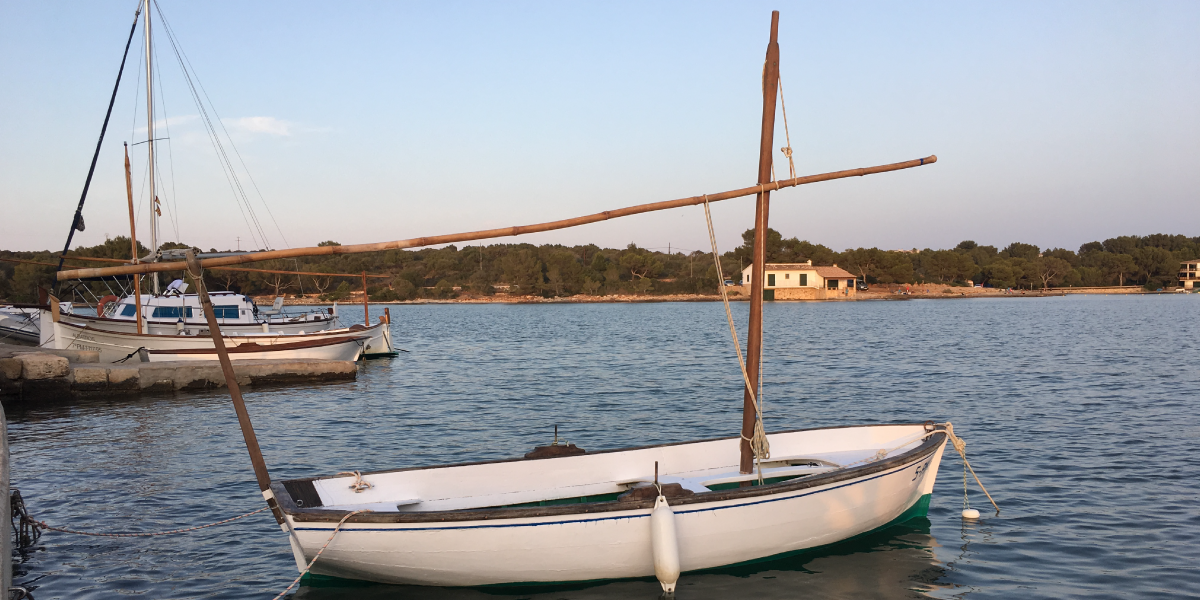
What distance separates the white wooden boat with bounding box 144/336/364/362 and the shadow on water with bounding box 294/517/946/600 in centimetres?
2041

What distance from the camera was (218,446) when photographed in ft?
51.5

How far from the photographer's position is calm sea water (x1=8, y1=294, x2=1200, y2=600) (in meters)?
8.48

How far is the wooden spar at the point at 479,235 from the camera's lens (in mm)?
6363

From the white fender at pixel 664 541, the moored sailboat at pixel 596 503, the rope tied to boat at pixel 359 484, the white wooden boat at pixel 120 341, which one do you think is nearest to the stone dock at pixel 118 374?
the white wooden boat at pixel 120 341

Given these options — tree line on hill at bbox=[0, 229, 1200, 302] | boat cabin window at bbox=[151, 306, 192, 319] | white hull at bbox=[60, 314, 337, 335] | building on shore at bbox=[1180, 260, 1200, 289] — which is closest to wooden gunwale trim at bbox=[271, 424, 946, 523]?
white hull at bbox=[60, 314, 337, 335]

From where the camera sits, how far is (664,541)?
739 cm

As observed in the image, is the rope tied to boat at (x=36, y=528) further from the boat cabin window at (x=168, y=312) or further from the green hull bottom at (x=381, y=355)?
the green hull bottom at (x=381, y=355)

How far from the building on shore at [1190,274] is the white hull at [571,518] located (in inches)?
6332

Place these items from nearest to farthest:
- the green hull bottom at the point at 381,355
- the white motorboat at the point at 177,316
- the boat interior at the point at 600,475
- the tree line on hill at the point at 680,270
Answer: the boat interior at the point at 600,475 → the white motorboat at the point at 177,316 → the green hull bottom at the point at 381,355 → the tree line on hill at the point at 680,270

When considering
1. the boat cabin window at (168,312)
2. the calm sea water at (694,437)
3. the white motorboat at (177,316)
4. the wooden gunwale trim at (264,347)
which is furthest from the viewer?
the boat cabin window at (168,312)

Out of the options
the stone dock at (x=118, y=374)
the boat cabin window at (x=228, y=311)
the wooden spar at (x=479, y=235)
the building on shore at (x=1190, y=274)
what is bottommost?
the stone dock at (x=118, y=374)

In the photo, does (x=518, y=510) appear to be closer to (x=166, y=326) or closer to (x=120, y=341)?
(x=120, y=341)

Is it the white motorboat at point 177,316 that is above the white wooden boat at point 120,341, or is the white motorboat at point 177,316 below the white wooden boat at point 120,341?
above

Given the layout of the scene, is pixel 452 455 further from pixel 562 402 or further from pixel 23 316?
pixel 23 316
